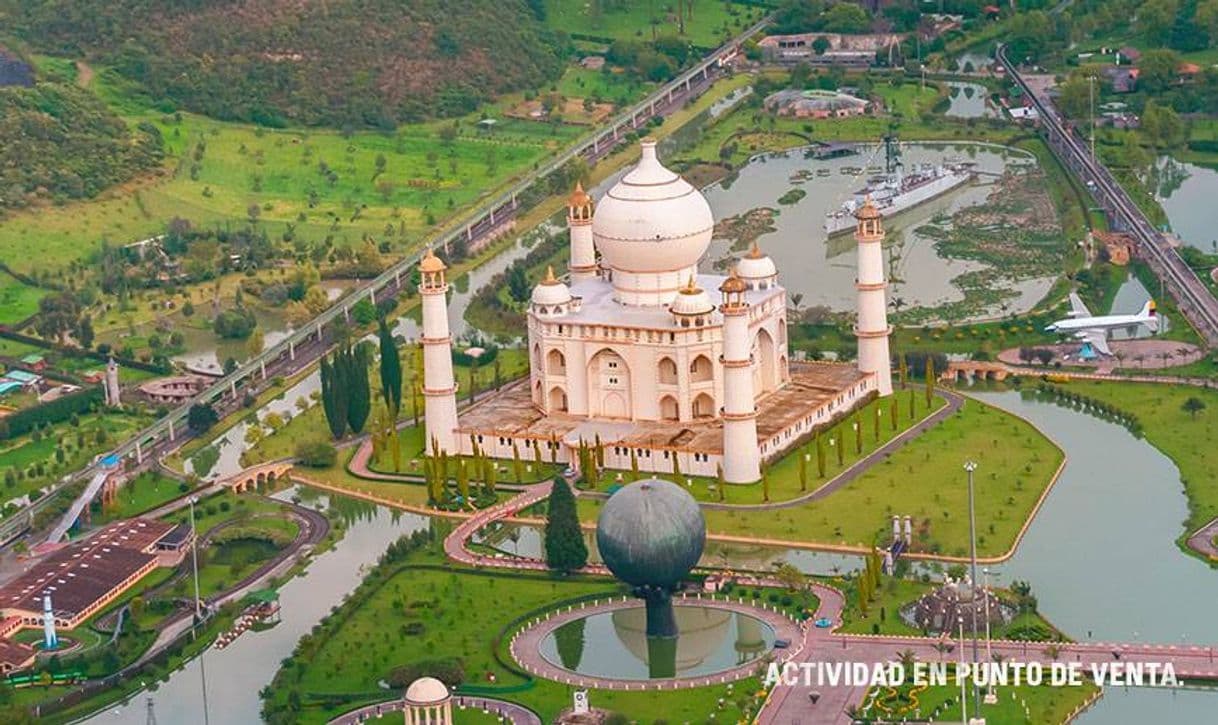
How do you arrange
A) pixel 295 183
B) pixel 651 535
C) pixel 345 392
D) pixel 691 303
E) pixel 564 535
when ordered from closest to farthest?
pixel 651 535
pixel 564 535
pixel 691 303
pixel 345 392
pixel 295 183

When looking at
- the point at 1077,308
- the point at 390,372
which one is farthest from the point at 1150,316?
the point at 390,372

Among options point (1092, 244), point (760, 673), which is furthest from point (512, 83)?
point (760, 673)

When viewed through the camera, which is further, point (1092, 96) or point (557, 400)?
point (1092, 96)

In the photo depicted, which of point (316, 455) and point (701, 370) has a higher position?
point (701, 370)

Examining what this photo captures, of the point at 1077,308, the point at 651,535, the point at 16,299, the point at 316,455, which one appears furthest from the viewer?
the point at 16,299

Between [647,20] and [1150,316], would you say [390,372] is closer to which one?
[1150,316]

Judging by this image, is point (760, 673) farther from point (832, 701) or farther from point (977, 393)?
point (977, 393)

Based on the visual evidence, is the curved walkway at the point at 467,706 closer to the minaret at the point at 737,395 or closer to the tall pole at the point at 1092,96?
the minaret at the point at 737,395
